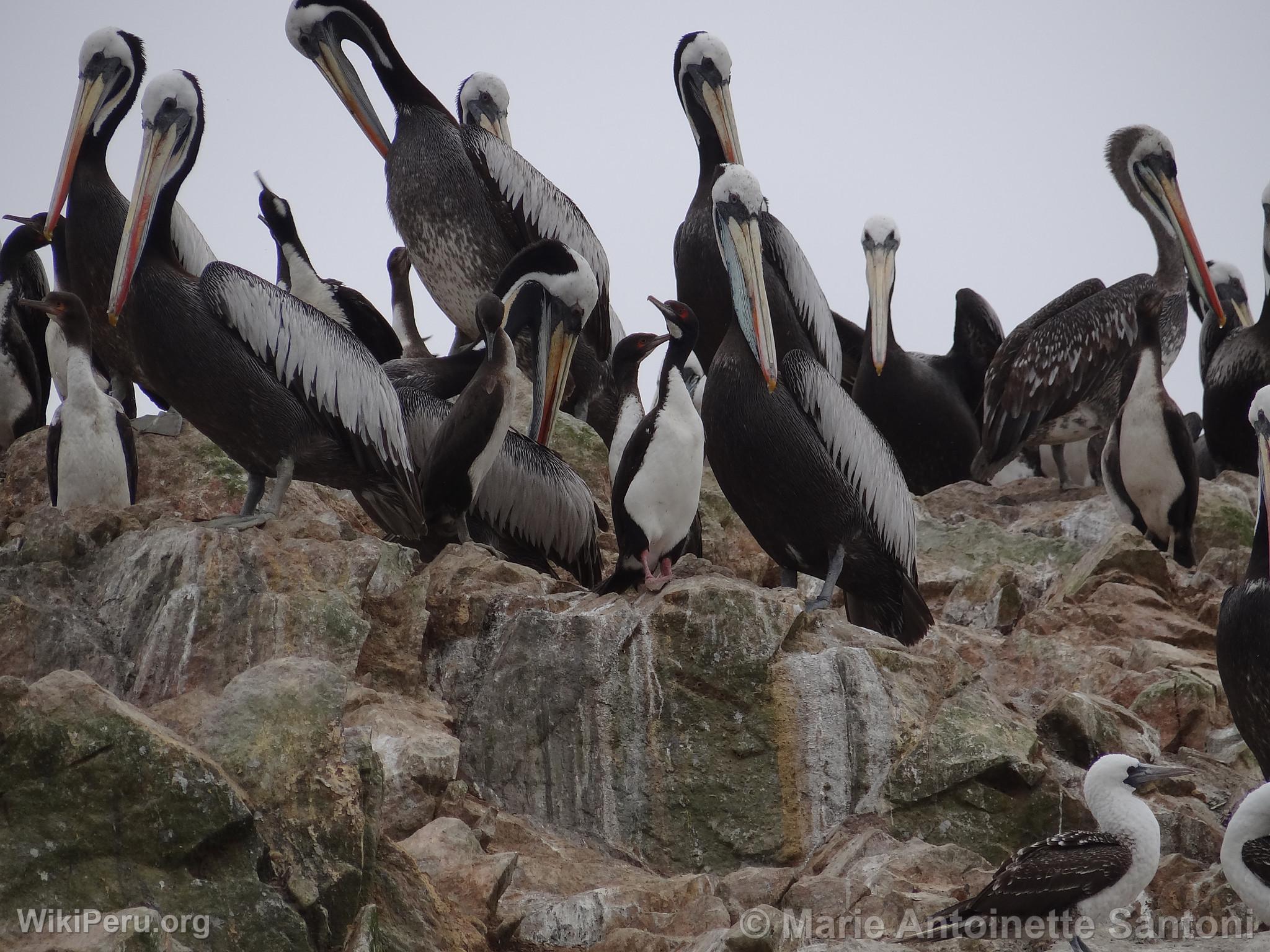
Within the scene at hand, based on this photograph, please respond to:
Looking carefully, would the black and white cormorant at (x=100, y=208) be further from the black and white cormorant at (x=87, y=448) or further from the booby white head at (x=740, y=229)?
the booby white head at (x=740, y=229)

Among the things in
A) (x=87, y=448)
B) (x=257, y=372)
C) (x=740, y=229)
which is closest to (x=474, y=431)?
(x=257, y=372)

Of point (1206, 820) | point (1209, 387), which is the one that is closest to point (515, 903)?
point (1206, 820)

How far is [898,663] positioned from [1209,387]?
588 cm

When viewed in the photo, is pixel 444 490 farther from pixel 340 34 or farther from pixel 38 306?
pixel 340 34

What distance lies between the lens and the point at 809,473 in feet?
20.7

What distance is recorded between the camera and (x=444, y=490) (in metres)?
7.06

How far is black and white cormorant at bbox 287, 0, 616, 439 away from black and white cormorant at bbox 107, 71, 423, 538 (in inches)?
88.6

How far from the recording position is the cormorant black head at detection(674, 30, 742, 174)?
28.5 feet

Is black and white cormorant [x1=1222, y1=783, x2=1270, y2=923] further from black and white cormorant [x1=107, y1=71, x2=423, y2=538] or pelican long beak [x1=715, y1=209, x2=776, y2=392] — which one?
black and white cormorant [x1=107, y1=71, x2=423, y2=538]

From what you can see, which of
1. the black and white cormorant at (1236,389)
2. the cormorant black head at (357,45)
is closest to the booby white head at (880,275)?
the black and white cormorant at (1236,389)

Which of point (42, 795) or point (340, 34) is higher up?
point (340, 34)

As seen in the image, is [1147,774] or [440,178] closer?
[1147,774]

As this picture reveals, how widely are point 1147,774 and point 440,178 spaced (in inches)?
235

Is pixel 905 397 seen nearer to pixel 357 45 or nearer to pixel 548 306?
pixel 548 306
